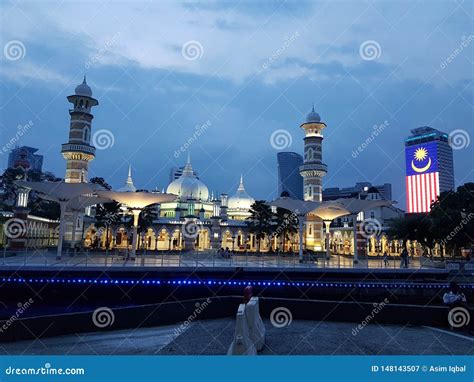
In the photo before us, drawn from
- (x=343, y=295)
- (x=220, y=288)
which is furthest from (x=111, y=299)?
(x=343, y=295)

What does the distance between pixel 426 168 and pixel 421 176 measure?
3110 millimetres

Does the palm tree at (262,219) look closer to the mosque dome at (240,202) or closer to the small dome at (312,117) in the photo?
the small dome at (312,117)

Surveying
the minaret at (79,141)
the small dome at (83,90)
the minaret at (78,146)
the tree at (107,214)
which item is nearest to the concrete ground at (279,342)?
the tree at (107,214)

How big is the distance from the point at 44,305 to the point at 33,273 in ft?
7.31

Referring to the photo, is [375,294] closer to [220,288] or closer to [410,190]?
[220,288]

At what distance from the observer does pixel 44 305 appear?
62.5 ft

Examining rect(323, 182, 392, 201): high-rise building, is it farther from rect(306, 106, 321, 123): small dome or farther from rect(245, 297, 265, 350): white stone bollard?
rect(245, 297, 265, 350): white stone bollard

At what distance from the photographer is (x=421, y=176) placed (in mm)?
121750

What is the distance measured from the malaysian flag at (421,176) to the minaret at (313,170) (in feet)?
260

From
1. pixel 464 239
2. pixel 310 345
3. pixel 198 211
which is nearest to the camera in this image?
pixel 310 345

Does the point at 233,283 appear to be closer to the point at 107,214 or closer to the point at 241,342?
the point at 241,342

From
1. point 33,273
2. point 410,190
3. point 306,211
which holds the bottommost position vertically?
point 33,273

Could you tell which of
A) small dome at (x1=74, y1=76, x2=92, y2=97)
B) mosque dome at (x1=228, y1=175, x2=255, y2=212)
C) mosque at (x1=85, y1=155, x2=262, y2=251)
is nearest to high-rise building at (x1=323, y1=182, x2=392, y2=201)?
mosque dome at (x1=228, y1=175, x2=255, y2=212)

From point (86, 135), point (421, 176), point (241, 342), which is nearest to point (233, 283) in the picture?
point (241, 342)
